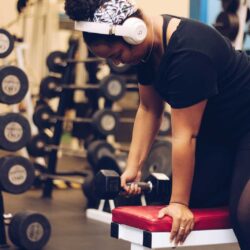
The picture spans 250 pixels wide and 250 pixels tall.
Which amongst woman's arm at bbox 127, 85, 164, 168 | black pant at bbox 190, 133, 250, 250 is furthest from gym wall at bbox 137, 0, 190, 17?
black pant at bbox 190, 133, 250, 250

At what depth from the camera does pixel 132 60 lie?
5.73 ft

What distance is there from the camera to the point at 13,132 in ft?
9.59

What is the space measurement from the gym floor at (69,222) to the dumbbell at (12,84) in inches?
28.1

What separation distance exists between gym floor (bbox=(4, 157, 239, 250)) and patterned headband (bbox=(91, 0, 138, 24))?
1.53 metres

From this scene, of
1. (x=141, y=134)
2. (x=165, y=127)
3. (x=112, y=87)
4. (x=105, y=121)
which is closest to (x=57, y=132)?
(x=105, y=121)

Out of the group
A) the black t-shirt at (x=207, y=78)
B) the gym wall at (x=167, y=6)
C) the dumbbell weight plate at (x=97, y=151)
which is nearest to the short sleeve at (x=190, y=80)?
the black t-shirt at (x=207, y=78)

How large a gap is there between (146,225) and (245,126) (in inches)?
17.0

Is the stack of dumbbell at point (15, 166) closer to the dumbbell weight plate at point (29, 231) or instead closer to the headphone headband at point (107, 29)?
the dumbbell weight plate at point (29, 231)

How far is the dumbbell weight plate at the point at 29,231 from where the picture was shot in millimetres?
2865

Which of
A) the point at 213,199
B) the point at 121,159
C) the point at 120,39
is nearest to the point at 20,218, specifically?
the point at 213,199

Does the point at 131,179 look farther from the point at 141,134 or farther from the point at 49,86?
the point at 49,86

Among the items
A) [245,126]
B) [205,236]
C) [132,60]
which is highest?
[132,60]

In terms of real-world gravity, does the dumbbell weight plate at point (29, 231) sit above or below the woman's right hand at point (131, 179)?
below

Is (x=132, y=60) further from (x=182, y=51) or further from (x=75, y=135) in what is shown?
(x=75, y=135)
